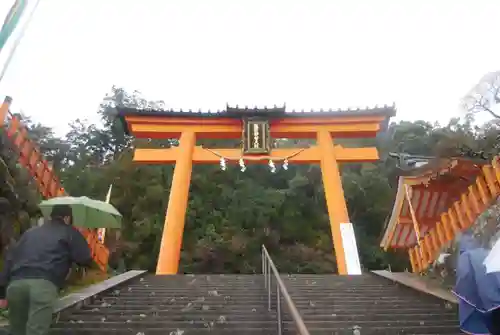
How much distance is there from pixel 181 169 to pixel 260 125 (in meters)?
2.33

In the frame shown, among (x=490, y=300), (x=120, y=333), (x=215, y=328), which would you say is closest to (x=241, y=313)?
(x=215, y=328)

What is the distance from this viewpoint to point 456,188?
31.2ft

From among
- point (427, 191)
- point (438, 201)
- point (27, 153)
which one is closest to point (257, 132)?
point (427, 191)

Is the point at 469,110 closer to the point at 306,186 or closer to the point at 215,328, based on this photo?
the point at 215,328

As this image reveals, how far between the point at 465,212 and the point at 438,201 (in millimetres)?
3834

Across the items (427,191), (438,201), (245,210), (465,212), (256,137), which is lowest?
(465,212)

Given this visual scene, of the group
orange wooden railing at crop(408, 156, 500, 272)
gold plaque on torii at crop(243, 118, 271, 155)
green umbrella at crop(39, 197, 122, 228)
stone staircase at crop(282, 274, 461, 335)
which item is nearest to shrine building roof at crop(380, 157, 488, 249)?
orange wooden railing at crop(408, 156, 500, 272)

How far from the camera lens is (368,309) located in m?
4.91

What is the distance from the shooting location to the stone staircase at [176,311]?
3.93m

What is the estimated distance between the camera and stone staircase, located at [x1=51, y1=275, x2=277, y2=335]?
3.93 metres

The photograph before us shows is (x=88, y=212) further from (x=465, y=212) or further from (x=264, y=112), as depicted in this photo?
(x=264, y=112)

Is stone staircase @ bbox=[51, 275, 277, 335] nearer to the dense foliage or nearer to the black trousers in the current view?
the black trousers

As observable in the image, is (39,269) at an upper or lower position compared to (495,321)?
upper

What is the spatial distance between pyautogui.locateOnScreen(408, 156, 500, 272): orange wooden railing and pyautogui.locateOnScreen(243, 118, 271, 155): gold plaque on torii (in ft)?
16.5
